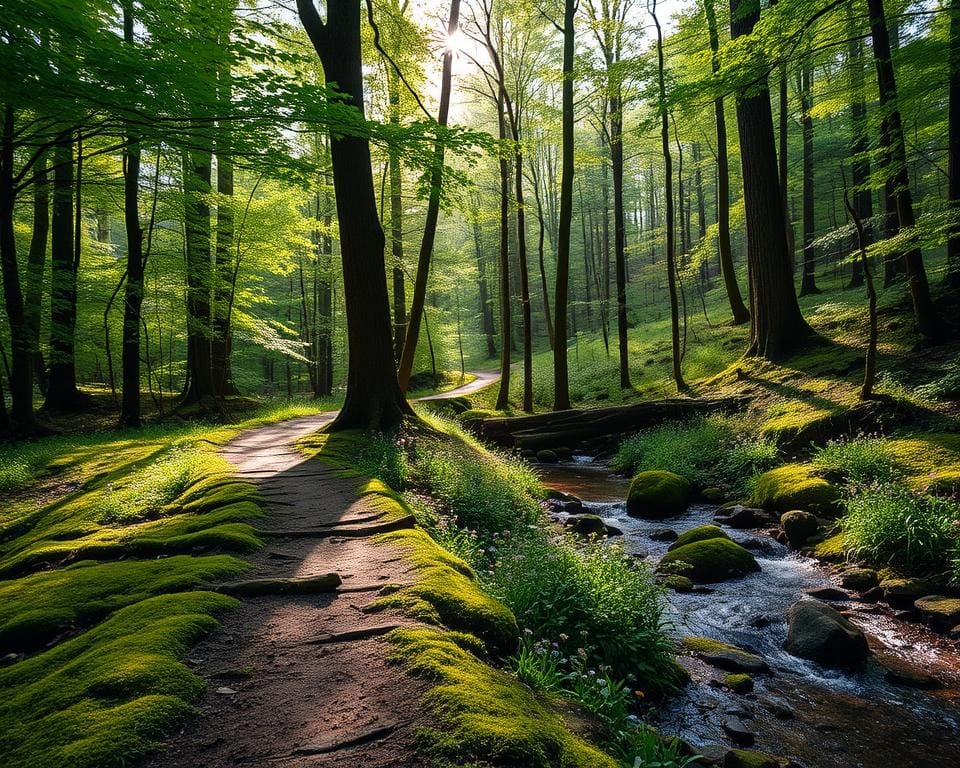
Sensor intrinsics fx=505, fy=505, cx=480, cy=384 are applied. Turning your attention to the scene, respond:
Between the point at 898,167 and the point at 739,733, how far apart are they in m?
8.79

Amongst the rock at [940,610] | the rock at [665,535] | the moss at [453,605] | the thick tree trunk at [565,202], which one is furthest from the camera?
the thick tree trunk at [565,202]

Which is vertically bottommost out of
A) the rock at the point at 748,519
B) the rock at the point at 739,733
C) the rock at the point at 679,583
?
the rock at the point at 739,733

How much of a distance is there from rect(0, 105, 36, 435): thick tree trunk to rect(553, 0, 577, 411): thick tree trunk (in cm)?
1181

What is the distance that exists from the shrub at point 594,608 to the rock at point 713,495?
511 centimetres

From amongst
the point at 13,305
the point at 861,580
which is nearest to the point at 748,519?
the point at 861,580

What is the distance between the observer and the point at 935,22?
11.2m

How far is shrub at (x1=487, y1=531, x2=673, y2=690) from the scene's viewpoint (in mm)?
3852

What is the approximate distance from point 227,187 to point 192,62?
508 inches

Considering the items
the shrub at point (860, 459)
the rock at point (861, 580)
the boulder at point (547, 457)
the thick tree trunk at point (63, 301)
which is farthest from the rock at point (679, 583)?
the thick tree trunk at point (63, 301)

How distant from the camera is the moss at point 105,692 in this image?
186 centimetres

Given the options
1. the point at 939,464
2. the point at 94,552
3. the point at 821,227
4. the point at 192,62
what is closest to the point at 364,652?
the point at 94,552

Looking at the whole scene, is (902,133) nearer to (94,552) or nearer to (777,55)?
(777,55)

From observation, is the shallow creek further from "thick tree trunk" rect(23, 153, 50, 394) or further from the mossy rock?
"thick tree trunk" rect(23, 153, 50, 394)

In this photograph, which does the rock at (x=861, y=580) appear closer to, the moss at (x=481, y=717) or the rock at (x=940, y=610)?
the rock at (x=940, y=610)
